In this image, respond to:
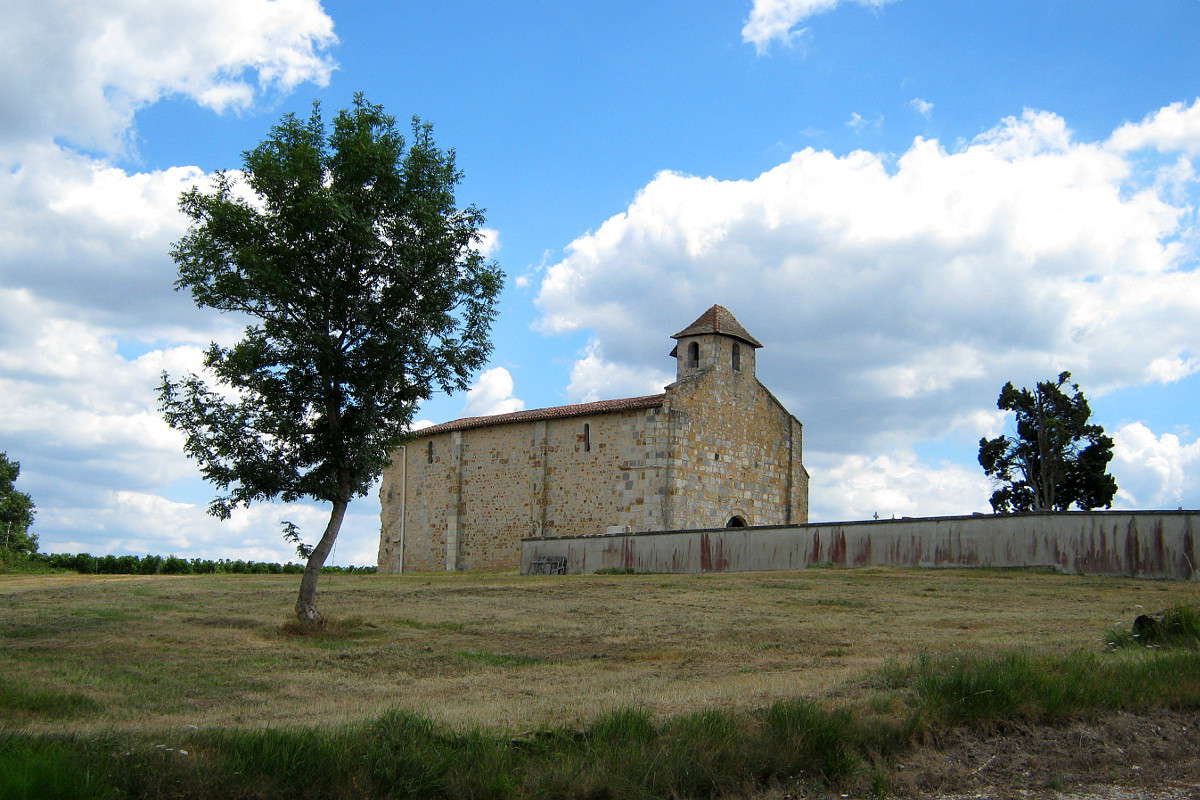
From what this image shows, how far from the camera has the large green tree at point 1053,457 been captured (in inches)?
1886

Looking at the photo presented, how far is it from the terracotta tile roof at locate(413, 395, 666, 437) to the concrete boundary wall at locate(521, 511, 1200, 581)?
609 cm

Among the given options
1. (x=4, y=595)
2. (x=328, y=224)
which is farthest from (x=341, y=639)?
(x=4, y=595)

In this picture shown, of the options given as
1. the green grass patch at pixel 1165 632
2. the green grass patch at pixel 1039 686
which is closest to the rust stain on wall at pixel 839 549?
the green grass patch at pixel 1165 632

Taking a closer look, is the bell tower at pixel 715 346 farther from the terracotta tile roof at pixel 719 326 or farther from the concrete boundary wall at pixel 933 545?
the concrete boundary wall at pixel 933 545

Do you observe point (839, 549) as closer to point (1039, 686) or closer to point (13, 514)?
point (1039, 686)

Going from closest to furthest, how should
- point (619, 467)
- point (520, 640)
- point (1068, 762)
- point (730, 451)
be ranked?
point (1068, 762) < point (520, 640) < point (619, 467) < point (730, 451)

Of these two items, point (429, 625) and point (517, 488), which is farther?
point (517, 488)

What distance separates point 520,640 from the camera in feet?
59.6

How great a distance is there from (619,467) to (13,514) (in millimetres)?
36402

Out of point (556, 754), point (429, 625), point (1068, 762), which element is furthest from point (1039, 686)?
point (429, 625)

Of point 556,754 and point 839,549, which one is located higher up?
point 839,549

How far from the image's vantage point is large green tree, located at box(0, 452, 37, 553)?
4931cm

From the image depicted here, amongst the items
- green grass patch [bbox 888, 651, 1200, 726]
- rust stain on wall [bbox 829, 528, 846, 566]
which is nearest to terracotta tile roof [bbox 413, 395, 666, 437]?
rust stain on wall [bbox 829, 528, 846, 566]

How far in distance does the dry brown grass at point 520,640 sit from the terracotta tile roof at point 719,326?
50.9 ft
